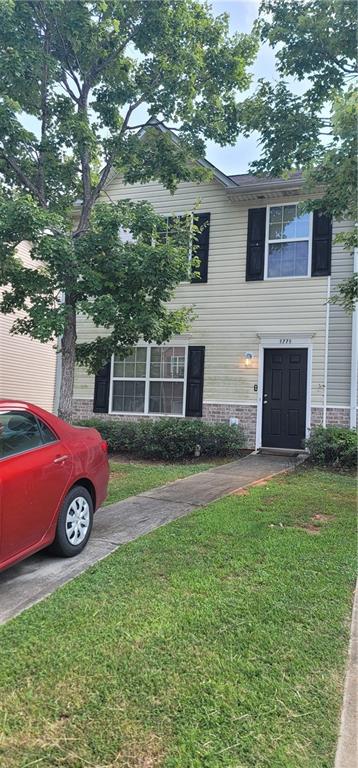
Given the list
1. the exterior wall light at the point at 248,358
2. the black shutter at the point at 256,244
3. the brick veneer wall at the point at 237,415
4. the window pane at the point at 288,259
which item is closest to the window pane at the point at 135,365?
the brick veneer wall at the point at 237,415

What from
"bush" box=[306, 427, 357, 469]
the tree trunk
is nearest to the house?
"bush" box=[306, 427, 357, 469]

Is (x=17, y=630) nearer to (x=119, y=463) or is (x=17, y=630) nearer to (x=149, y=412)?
(x=119, y=463)

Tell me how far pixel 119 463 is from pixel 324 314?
16.4ft

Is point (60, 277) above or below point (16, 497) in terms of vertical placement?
above

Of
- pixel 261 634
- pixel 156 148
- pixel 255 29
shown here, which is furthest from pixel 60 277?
pixel 261 634

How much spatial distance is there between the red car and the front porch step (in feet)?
19.8

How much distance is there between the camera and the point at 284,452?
10336mm

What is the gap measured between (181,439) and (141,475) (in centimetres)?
186

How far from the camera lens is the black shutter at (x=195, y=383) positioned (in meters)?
11.1

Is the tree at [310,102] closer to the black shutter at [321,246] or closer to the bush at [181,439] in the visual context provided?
the black shutter at [321,246]

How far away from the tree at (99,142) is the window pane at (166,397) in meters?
3.16

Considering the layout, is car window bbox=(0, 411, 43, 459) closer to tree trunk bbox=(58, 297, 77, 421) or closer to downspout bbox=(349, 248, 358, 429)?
tree trunk bbox=(58, 297, 77, 421)

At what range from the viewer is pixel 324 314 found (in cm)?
1011

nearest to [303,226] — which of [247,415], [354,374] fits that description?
[354,374]
